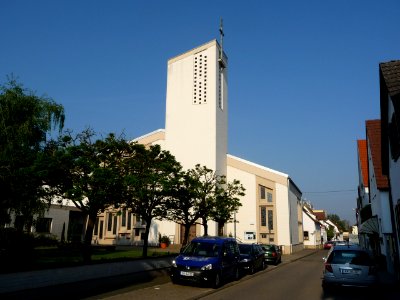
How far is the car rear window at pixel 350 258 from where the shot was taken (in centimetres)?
1248

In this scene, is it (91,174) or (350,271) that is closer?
(350,271)

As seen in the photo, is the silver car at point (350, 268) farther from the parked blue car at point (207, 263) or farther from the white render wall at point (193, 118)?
the white render wall at point (193, 118)

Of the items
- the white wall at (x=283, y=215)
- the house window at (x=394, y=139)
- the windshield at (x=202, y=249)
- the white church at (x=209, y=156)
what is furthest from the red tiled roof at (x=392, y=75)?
the white wall at (x=283, y=215)

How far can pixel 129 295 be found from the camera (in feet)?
38.2

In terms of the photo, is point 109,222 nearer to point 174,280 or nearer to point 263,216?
point 263,216

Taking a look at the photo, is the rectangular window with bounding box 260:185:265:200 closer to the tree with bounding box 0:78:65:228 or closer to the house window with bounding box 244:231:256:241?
the house window with bounding box 244:231:256:241

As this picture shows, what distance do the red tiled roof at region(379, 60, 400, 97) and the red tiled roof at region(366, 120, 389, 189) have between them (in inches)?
314

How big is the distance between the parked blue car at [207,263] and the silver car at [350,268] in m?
4.10

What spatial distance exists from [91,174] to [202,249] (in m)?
5.66

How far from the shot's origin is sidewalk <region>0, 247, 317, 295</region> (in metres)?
10.1

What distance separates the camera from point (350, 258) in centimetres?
1266

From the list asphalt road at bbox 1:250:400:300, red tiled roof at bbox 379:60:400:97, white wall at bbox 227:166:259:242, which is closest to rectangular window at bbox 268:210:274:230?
white wall at bbox 227:166:259:242

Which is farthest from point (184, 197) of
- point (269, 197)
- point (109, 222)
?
point (109, 222)

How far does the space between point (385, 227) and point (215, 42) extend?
32.8 m
